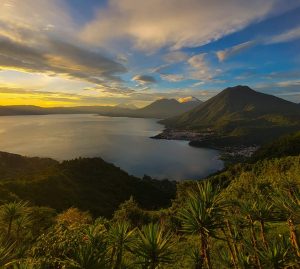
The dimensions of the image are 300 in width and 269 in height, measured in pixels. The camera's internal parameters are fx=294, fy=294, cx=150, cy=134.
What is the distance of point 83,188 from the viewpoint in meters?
95.8

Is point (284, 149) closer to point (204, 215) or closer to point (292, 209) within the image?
A: point (292, 209)

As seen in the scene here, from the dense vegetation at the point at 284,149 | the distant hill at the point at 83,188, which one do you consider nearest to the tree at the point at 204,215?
the distant hill at the point at 83,188

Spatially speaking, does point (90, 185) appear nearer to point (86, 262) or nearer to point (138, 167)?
point (138, 167)

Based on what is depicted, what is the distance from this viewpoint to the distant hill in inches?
3054

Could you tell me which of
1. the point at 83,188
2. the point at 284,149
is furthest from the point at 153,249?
the point at 284,149

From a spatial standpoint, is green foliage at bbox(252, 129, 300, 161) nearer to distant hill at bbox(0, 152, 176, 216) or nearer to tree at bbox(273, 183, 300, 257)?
distant hill at bbox(0, 152, 176, 216)

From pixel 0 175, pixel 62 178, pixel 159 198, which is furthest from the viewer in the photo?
pixel 0 175

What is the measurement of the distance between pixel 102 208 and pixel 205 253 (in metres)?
77.1

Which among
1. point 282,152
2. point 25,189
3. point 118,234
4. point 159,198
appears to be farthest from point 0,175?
point 118,234

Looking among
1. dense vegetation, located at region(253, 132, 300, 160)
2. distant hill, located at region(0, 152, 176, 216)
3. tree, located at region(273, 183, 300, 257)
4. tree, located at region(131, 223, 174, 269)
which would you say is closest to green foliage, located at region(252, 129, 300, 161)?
dense vegetation, located at region(253, 132, 300, 160)

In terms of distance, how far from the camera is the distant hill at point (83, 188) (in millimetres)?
77562

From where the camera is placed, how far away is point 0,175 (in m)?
137

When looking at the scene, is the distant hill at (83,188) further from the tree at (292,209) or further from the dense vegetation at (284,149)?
the tree at (292,209)

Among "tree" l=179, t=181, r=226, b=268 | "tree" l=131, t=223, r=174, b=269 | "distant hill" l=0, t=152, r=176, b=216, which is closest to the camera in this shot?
"tree" l=131, t=223, r=174, b=269
